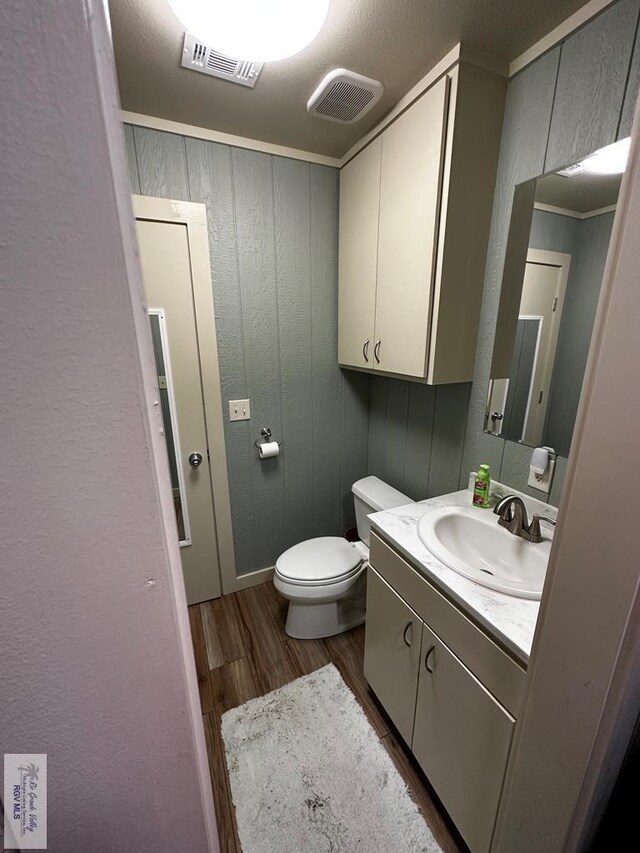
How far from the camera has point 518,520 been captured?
1.13 m

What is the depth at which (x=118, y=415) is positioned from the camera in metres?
0.33

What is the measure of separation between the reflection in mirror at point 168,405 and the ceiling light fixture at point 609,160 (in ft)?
5.35

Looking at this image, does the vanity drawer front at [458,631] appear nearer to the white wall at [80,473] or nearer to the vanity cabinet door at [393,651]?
the vanity cabinet door at [393,651]

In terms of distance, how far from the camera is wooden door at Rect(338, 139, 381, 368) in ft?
4.93

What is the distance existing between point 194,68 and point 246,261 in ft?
2.20

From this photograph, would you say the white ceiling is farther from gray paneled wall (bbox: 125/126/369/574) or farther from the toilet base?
the toilet base

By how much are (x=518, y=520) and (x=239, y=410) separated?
1.37m

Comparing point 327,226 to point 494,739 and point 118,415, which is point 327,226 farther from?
point 494,739

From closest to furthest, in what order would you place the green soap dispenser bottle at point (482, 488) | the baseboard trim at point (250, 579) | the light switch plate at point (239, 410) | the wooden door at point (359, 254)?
the green soap dispenser bottle at point (482, 488) → the wooden door at point (359, 254) → the light switch plate at point (239, 410) → the baseboard trim at point (250, 579)

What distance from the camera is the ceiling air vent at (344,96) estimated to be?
118 cm

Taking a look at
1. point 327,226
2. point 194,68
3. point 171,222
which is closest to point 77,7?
point 194,68

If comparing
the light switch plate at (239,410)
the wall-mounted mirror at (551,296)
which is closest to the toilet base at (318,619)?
the light switch plate at (239,410)

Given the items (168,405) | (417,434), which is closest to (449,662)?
(417,434)

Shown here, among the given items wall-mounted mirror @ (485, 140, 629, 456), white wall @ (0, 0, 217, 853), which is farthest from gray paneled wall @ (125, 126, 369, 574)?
white wall @ (0, 0, 217, 853)
